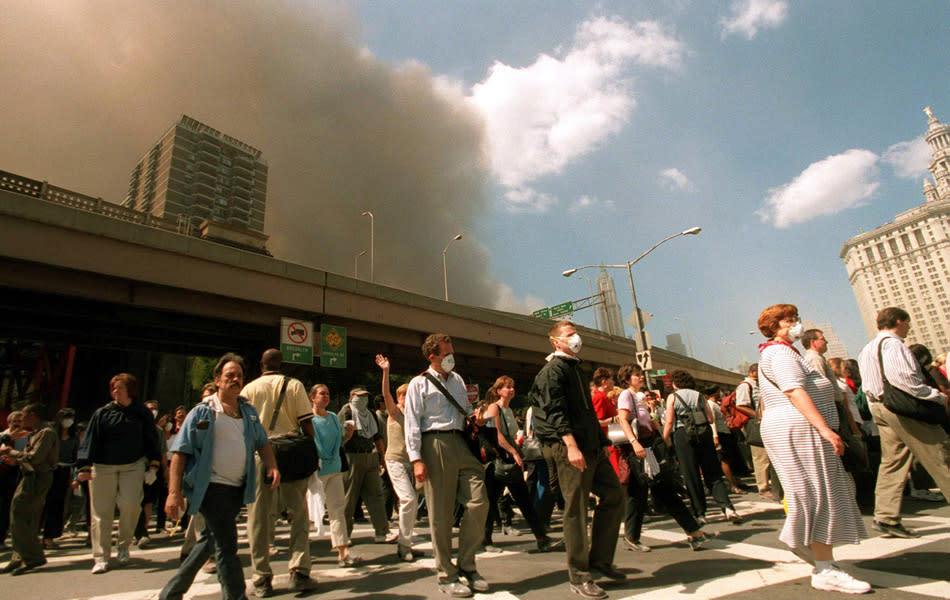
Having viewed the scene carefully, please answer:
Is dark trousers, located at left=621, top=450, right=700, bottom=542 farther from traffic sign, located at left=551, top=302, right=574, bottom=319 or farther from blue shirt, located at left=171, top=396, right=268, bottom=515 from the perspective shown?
traffic sign, located at left=551, top=302, right=574, bottom=319

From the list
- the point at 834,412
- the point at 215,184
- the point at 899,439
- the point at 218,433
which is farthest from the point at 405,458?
the point at 215,184

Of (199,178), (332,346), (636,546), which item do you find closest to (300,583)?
(636,546)

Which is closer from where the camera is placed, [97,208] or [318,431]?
[318,431]

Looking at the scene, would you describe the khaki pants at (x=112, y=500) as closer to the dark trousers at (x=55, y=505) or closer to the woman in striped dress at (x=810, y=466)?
the dark trousers at (x=55, y=505)

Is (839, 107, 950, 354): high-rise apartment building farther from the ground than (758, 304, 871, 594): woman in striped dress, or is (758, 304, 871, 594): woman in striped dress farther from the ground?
(839, 107, 950, 354): high-rise apartment building

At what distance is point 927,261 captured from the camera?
131 m

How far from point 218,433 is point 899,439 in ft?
20.0

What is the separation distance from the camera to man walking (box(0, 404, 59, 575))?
5.33 metres

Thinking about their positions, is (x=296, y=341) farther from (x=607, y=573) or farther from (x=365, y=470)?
(x=607, y=573)

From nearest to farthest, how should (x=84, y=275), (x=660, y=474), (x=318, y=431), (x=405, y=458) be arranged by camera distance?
(x=660, y=474) < (x=318, y=431) < (x=405, y=458) < (x=84, y=275)

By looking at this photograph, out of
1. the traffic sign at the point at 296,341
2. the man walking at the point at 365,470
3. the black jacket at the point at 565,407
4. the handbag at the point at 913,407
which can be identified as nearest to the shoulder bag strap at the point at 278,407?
the man walking at the point at 365,470

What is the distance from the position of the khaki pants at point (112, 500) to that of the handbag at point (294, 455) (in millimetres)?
2257

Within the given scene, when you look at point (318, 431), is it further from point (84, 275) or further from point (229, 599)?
point (84, 275)

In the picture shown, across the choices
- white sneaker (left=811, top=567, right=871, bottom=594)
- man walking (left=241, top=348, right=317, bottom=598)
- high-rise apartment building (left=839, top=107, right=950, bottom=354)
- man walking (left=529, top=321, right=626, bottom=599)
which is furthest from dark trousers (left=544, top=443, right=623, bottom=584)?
high-rise apartment building (left=839, top=107, right=950, bottom=354)
